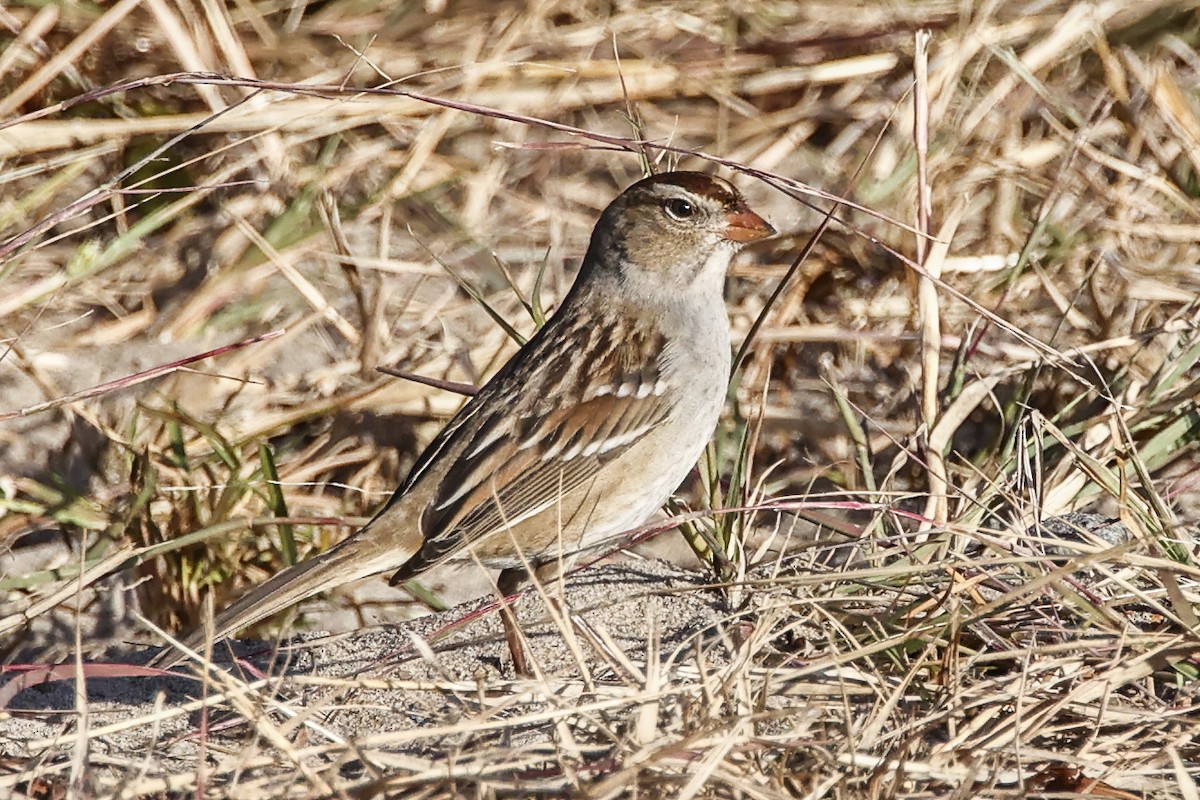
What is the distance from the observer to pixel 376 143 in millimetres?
5598

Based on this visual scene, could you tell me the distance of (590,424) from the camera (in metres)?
3.90

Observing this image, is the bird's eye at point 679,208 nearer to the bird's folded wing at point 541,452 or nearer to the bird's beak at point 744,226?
the bird's beak at point 744,226

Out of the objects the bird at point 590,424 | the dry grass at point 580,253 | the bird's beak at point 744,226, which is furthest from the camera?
the bird's beak at point 744,226

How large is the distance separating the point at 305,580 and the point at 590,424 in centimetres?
81

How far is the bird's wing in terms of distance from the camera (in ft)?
12.6

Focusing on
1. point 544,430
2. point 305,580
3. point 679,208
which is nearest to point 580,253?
point 679,208

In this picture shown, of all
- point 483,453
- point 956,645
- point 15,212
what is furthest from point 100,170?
point 956,645

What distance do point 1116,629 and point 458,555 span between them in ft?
4.99

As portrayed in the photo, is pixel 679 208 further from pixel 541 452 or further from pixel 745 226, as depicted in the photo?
pixel 541 452

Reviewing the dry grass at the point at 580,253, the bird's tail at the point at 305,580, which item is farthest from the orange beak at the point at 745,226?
the bird's tail at the point at 305,580

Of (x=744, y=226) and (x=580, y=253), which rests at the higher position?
(x=744, y=226)

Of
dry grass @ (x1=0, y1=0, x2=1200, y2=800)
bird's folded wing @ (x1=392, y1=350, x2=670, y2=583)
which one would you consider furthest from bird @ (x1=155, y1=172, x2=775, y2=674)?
dry grass @ (x1=0, y1=0, x2=1200, y2=800)

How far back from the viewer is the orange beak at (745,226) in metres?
4.05

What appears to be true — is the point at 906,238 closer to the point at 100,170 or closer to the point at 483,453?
the point at 483,453
